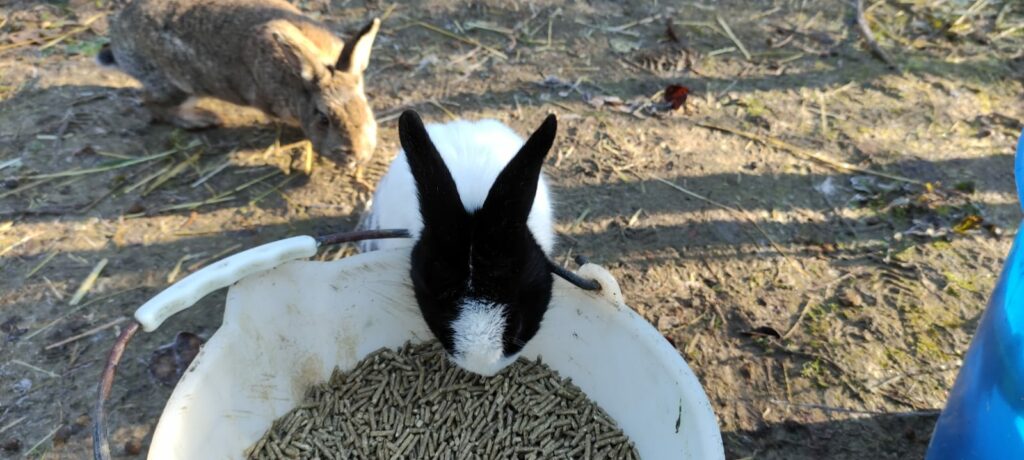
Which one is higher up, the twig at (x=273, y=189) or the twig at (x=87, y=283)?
the twig at (x=87, y=283)

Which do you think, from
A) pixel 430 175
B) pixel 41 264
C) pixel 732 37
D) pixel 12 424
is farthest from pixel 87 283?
pixel 732 37

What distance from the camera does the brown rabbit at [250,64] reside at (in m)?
3.73

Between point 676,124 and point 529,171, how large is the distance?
2424 millimetres

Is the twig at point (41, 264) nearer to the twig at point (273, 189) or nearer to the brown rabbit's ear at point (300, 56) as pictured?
the twig at point (273, 189)

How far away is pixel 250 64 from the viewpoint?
3.95 metres

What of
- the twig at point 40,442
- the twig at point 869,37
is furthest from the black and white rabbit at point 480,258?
the twig at point 869,37

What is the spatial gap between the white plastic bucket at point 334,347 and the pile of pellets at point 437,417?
5cm

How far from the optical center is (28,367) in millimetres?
2848

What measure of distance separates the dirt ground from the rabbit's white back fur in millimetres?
582

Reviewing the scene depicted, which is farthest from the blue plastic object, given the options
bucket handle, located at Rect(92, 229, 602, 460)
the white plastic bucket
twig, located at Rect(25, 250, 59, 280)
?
twig, located at Rect(25, 250, 59, 280)

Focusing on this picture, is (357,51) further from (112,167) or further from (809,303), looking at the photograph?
(809,303)

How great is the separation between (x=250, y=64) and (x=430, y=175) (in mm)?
2378

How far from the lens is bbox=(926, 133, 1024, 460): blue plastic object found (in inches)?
75.4

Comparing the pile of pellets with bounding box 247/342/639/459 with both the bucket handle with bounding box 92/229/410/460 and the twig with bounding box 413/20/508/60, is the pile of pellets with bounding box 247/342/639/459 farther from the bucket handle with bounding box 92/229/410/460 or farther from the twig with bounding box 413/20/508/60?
the twig with bounding box 413/20/508/60
